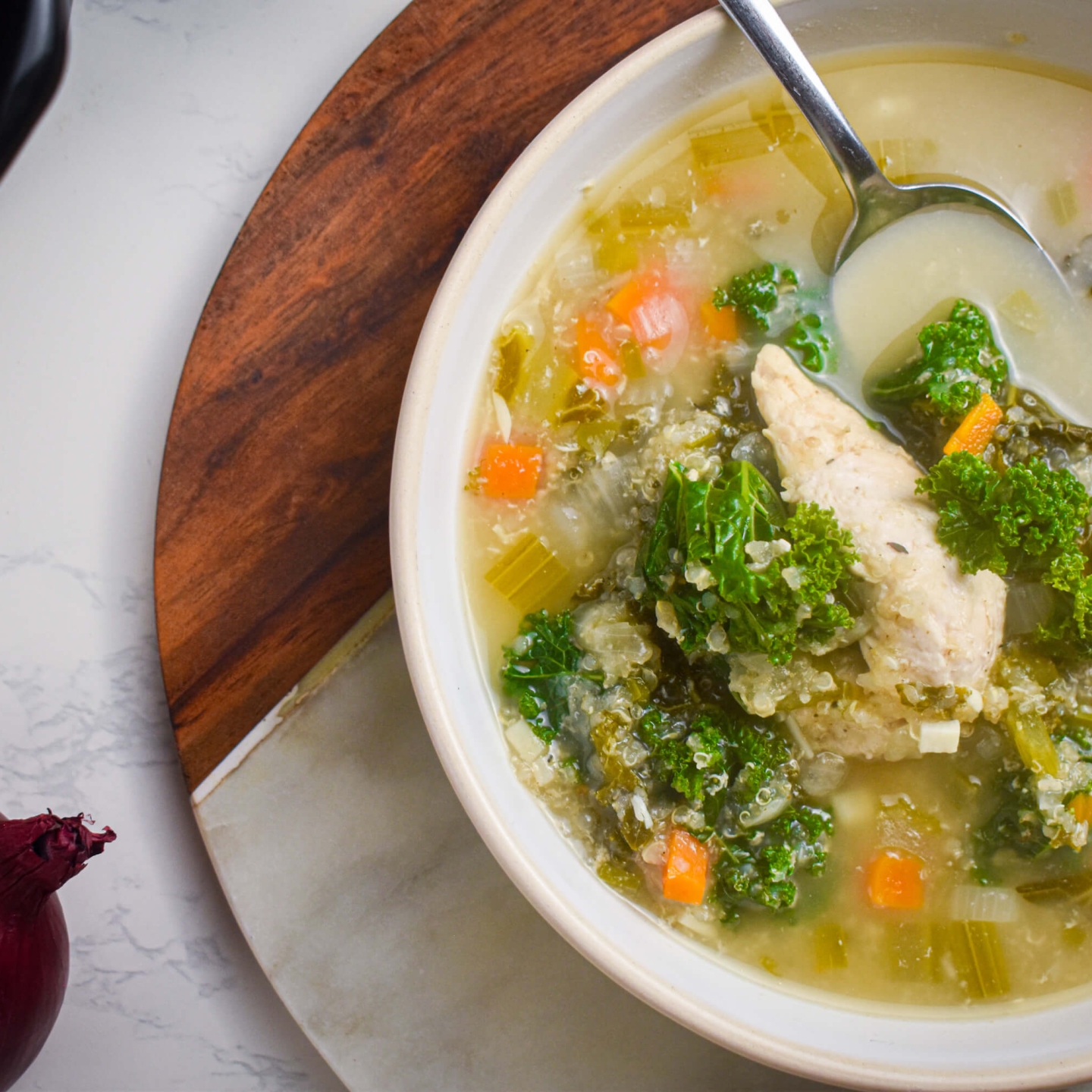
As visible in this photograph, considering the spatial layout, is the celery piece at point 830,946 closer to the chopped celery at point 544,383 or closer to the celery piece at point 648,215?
the chopped celery at point 544,383

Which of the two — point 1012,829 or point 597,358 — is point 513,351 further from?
point 1012,829

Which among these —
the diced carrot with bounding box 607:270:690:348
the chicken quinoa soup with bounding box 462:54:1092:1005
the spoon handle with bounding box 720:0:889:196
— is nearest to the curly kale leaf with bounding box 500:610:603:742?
the chicken quinoa soup with bounding box 462:54:1092:1005

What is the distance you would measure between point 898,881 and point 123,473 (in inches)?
86.8

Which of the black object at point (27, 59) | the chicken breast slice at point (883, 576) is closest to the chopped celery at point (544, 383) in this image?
the chicken breast slice at point (883, 576)

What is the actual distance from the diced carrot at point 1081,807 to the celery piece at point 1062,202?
129cm

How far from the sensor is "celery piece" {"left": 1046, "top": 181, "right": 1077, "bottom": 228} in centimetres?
236

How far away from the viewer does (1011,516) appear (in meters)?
2.08

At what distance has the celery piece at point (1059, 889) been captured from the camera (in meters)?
2.34

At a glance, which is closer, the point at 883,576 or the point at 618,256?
the point at 883,576

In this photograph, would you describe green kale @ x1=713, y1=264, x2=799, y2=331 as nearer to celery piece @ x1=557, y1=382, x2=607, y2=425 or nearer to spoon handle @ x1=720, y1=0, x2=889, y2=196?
spoon handle @ x1=720, y1=0, x2=889, y2=196

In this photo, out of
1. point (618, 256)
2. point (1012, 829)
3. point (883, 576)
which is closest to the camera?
point (883, 576)

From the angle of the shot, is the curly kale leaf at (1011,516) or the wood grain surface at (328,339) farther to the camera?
the wood grain surface at (328,339)

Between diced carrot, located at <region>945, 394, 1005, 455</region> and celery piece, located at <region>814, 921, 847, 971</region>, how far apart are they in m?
1.12

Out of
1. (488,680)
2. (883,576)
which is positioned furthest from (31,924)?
(883,576)
